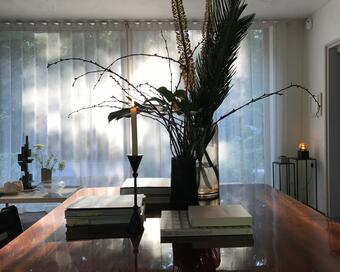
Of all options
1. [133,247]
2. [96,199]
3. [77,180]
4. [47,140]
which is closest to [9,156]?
[47,140]

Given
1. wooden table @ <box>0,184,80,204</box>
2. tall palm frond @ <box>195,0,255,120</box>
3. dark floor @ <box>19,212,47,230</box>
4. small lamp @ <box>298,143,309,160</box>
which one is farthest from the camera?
small lamp @ <box>298,143,309,160</box>

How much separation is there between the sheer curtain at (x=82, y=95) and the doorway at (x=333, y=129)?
0.91m

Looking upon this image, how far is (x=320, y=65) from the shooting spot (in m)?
4.32

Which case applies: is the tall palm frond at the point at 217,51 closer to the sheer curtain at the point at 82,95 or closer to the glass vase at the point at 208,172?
the glass vase at the point at 208,172

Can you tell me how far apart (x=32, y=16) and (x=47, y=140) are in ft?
4.68

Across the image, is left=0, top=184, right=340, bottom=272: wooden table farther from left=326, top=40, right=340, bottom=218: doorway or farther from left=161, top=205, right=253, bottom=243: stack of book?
left=326, top=40, right=340, bottom=218: doorway

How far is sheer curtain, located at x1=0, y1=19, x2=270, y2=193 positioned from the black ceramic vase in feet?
10.8

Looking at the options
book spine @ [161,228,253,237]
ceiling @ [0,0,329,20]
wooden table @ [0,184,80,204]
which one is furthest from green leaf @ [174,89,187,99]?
ceiling @ [0,0,329,20]

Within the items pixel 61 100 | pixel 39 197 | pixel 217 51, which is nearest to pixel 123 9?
pixel 61 100

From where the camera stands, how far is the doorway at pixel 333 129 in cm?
412

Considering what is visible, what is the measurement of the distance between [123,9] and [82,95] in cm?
112

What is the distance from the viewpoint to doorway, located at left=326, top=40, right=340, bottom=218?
412 centimetres

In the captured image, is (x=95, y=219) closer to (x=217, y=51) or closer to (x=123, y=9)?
(x=217, y=51)

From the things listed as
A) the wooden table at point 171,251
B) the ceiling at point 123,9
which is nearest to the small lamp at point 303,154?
the ceiling at point 123,9
